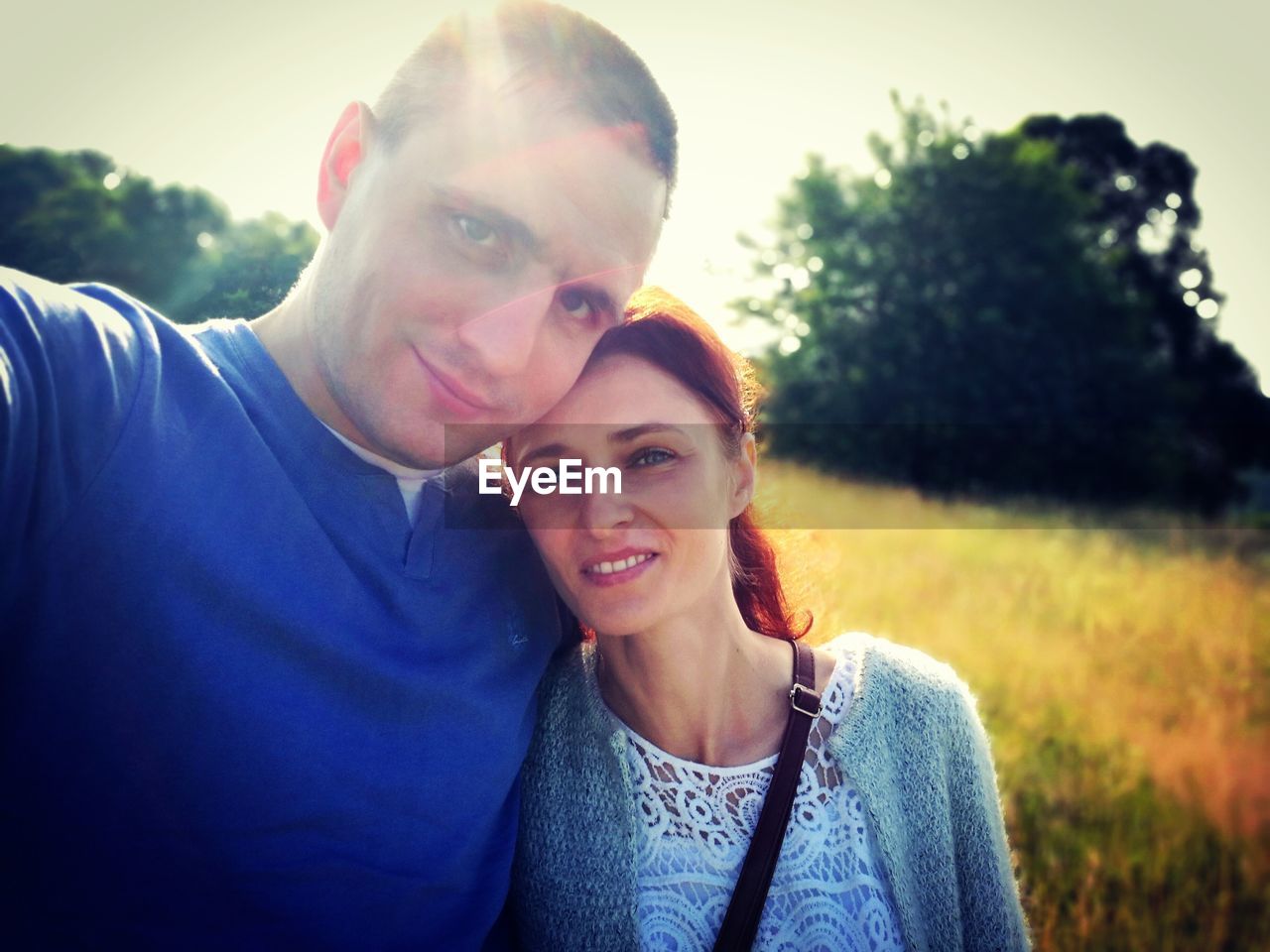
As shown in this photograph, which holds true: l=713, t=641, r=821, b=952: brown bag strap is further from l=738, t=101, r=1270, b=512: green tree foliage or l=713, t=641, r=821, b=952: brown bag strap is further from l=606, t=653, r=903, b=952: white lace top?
l=738, t=101, r=1270, b=512: green tree foliage

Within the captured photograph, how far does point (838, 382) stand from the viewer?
15.1 meters

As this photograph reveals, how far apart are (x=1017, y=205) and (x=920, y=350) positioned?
4.13 meters

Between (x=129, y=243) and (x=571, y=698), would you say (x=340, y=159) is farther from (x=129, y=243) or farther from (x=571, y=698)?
(x=571, y=698)

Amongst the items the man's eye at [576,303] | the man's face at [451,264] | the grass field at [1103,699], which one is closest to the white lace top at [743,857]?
the grass field at [1103,699]

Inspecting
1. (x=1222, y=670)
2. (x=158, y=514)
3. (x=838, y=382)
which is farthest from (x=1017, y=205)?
(x=158, y=514)

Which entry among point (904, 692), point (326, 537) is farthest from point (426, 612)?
point (904, 692)

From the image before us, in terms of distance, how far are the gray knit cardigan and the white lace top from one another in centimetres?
6

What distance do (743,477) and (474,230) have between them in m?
1.10

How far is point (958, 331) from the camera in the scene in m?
14.9

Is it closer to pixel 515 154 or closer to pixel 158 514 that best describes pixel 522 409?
pixel 515 154

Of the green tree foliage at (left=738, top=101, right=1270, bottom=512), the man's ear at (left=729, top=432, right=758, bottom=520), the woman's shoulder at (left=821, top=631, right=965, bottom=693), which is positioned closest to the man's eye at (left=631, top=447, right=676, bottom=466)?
the man's ear at (left=729, top=432, right=758, bottom=520)

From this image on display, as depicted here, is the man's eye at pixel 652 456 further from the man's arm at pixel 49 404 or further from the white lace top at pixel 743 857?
the man's arm at pixel 49 404

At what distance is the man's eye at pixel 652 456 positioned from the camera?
1.87 m

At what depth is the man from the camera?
3.63 ft
